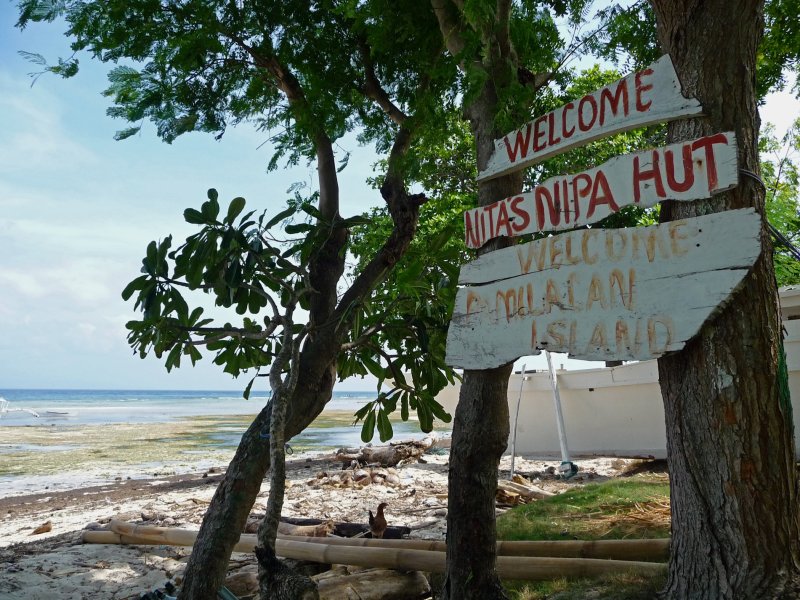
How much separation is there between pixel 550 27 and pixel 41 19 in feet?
11.2

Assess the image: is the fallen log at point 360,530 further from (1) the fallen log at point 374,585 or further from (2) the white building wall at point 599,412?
(2) the white building wall at point 599,412

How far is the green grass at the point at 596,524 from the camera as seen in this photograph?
2.96 metres

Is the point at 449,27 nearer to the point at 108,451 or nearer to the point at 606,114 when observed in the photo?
the point at 606,114

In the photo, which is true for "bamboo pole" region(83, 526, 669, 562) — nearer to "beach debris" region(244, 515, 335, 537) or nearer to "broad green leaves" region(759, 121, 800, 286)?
"beach debris" region(244, 515, 335, 537)

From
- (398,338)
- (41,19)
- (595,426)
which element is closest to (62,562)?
(398,338)

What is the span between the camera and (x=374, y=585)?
3.61 metres

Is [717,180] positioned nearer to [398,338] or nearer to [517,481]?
[398,338]

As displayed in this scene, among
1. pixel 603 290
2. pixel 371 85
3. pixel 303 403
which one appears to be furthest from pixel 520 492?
pixel 603 290

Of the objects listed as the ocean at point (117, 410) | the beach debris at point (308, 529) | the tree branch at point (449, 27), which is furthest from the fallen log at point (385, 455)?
the ocean at point (117, 410)

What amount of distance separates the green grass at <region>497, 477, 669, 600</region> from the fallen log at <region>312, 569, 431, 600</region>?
512mm

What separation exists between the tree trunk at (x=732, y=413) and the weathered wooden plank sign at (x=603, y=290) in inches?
4.8

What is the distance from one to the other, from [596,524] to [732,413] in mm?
2615

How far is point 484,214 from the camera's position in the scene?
126 inches

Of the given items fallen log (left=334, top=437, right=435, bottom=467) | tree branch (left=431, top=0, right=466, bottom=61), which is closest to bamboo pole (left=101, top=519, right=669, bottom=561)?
tree branch (left=431, top=0, right=466, bottom=61)
